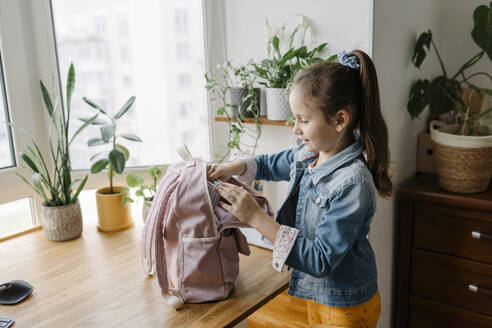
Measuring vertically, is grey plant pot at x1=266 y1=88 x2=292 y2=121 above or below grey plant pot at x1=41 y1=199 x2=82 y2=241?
above

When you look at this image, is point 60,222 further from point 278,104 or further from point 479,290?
point 479,290

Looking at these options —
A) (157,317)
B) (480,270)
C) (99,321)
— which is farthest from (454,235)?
(99,321)

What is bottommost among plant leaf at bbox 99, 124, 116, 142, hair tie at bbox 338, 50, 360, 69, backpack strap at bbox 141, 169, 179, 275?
backpack strap at bbox 141, 169, 179, 275

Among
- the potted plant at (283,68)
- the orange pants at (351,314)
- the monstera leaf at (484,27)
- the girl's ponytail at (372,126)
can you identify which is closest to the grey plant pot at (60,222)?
the potted plant at (283,68)

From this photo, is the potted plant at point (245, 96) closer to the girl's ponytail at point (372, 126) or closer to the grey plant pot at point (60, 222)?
the girl's ponytail at point (372, 126)

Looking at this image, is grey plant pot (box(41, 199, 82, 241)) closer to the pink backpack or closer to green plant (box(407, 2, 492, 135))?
the pink backpack

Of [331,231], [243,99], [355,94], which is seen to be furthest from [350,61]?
[243,99]

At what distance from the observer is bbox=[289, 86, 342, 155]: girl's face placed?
0.98m

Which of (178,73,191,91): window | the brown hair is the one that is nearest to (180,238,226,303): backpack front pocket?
the brown hair

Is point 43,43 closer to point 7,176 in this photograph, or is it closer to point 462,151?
point 7,176

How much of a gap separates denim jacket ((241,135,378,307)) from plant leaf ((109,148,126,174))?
61 centimetres

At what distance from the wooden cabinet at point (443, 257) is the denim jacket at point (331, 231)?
596 millimetres

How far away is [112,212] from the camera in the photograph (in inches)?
63.9

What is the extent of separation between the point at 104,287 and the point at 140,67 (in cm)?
96
